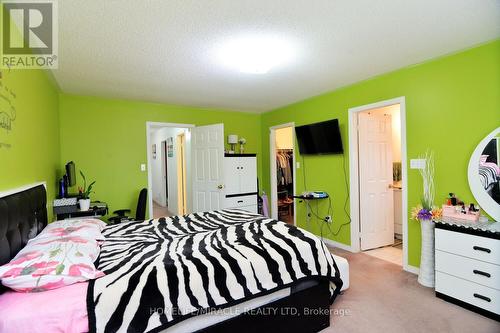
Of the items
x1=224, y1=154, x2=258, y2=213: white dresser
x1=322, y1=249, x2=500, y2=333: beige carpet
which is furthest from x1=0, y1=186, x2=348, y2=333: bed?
x1=224, y1=154, x2=258, y2=213: white dresser

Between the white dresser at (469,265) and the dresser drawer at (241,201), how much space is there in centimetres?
292

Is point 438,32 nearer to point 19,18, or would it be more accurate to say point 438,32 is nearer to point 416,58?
point 416,58

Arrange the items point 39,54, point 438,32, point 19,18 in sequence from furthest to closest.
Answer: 1. point 39,54
2. point 438,32
3. point 19,18

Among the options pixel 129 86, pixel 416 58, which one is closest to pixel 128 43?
pixel 129 86

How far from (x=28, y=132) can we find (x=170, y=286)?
1814mm

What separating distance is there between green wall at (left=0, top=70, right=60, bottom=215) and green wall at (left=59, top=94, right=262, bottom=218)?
A: 522 mm

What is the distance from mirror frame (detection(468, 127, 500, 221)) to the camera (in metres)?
2.31

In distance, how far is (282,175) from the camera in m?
5.47

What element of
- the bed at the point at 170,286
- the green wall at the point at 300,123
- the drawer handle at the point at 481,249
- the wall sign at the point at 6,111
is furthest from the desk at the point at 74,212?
the drawer handle at the point at 481,249

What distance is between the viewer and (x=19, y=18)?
1.80m

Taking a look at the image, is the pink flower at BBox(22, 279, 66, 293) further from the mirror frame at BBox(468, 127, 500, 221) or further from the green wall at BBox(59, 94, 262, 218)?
the mirror frame at BBox(468, 127, 500, 221)

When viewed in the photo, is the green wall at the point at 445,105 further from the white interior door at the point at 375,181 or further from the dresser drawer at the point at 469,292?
the dresser drawer at the point at 469,292

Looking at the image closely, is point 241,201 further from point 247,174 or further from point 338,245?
point 338,245

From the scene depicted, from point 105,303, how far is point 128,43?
2.04m
